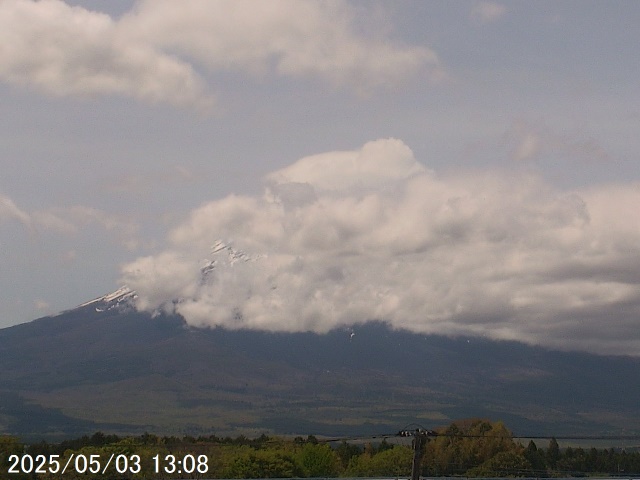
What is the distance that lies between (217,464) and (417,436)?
134 meters

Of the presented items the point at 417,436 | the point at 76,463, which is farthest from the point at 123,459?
the point at 417,436

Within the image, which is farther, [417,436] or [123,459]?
[123,459]

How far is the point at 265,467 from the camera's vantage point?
604ft

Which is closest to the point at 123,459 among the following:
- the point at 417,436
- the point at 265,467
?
the point at 265,467

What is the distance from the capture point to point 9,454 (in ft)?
612

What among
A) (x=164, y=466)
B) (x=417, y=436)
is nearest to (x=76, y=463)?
(x=164, y=466)

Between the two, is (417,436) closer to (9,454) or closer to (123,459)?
(123,459)

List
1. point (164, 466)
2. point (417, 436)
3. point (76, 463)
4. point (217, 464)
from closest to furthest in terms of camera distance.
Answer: point (417, 436) < point (76, 463) < point (164, 466) < point (217, 464)

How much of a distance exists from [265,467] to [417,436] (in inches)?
4699

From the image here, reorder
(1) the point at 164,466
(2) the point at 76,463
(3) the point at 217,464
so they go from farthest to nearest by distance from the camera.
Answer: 1. (3) the point at 217,464
2. (1) the point at 164,466
3. (2) the point at 76,463

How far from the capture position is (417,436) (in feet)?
228

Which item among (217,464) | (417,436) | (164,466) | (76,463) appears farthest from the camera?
(217,464)

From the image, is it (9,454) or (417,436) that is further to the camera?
(9,454)

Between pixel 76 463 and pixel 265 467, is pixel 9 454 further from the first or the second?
pixel 265 467
